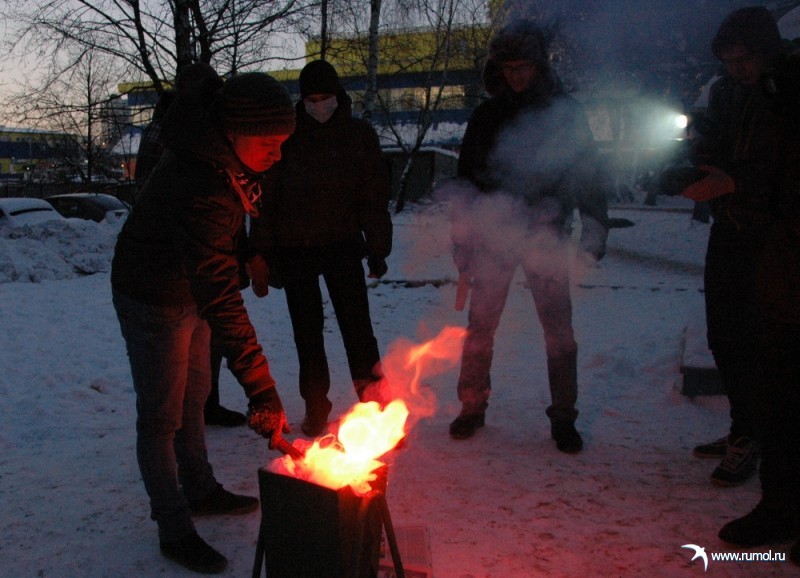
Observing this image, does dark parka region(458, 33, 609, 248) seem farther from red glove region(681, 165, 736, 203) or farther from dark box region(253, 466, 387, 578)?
dark box region(253, 466, 387, 578)

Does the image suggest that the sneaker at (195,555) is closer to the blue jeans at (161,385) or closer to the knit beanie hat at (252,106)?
the blue jeans at (161,385)

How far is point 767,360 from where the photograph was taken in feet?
9.05

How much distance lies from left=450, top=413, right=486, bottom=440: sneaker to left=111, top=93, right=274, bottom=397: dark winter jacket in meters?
1.86

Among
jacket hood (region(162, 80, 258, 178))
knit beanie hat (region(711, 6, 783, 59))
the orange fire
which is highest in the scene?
knit beanie hat (region(711, 6, 783, 59))

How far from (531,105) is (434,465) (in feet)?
6.87

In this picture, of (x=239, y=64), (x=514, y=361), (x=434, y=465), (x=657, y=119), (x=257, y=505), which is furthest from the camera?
(x=657, y=119)

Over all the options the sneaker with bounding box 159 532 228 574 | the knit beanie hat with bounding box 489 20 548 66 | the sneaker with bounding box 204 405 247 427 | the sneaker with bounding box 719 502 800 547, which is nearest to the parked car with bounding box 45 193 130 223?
the sneaker with bounding box 204 405 247 427

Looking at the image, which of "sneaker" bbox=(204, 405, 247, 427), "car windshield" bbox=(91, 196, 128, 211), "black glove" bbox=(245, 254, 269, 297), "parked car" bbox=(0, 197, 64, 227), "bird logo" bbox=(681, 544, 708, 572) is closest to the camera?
"bird logo" bbox=(681, 544, 708, 572)

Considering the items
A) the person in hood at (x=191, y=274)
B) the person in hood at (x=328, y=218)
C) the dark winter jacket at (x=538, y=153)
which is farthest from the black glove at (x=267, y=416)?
the dark winter jacket at (x=538, y=153)

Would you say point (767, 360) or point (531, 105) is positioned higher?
point (531, 105)

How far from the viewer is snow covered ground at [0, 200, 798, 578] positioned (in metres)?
2.71

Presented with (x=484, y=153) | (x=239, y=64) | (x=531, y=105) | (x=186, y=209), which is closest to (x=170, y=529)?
(x=186, y=209)

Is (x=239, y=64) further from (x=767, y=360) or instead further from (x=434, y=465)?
(x=767, y=360)

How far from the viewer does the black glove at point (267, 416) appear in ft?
7.34
